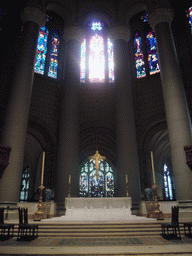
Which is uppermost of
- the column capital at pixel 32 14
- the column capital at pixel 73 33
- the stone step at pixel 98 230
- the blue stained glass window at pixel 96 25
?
the blue stained glass window at pixel 96 25

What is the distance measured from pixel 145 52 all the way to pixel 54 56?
751 centimetres

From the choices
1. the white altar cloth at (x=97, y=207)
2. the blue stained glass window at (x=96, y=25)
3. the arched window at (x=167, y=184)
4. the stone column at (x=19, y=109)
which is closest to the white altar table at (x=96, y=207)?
the white altar cloth at (x=97, y=207)

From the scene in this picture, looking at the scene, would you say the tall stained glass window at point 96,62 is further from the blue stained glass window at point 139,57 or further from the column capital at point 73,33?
the column capital at point 73,33

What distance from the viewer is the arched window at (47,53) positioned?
54.5 feet

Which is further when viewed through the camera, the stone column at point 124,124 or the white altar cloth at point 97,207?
the stone column at point 124,124

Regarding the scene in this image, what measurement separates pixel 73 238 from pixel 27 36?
10569mm

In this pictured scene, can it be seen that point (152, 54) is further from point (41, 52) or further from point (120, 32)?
point (41, 52)

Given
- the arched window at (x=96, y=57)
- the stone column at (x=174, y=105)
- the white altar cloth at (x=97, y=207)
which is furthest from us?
the arched window at (x=96, y=57)

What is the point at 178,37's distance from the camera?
51.8 ft

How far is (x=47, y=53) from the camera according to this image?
56.3 feet

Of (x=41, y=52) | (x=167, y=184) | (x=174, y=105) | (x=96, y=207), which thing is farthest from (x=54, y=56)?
(x=167, y=184)

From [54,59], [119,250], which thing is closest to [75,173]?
[119,250]

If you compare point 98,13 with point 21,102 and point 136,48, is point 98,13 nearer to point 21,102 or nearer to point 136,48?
point 136,48

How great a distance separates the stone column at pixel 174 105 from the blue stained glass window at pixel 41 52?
871 centimetres
